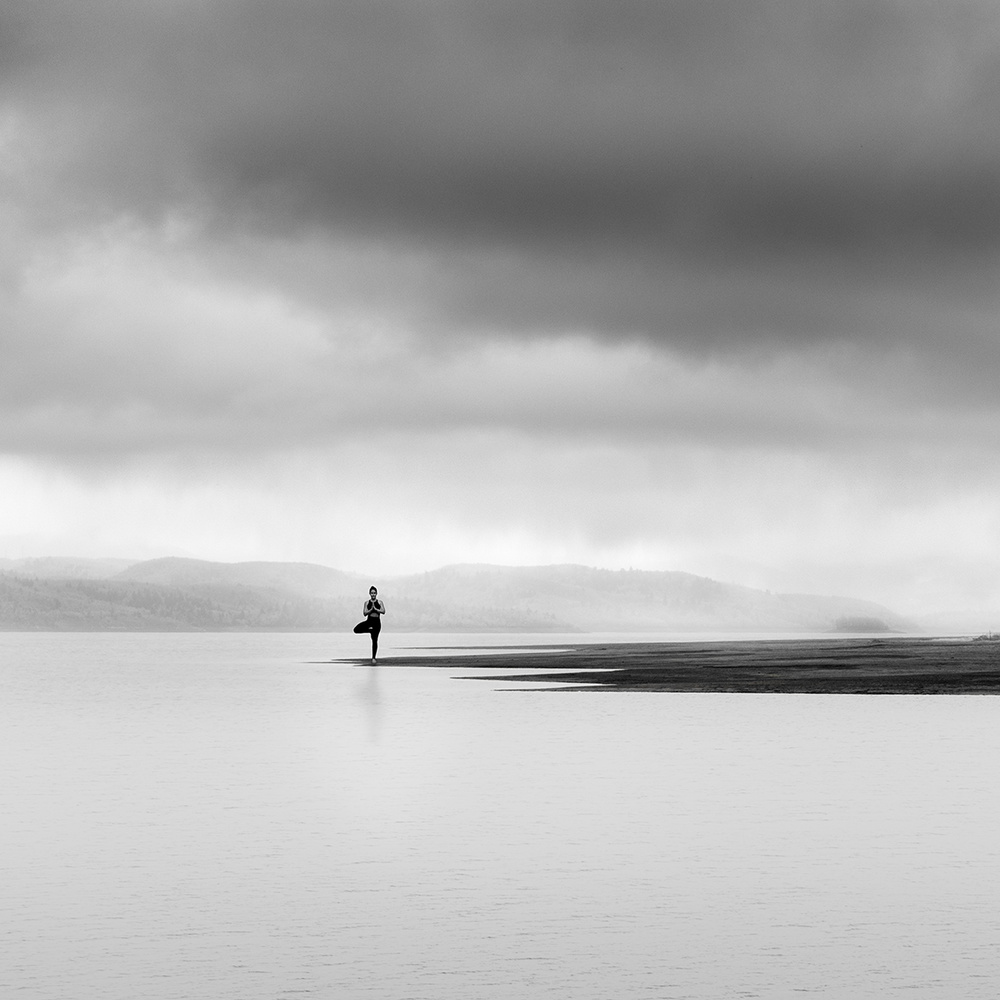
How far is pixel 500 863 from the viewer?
12.5 metres

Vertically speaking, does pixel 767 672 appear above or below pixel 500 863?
above

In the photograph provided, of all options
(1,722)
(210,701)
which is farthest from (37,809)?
(210,701)

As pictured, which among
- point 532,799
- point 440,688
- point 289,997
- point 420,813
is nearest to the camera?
point 289,997

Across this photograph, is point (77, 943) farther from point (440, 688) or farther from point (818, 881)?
point (440, 688)

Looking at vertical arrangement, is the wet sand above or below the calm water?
above

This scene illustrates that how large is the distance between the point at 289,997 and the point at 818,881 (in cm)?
494

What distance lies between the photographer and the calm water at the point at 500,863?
9000 millimetres

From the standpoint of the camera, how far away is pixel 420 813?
1537 cm

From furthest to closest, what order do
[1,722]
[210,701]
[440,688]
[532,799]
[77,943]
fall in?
[440,688] < [210,701] < [1,722] < [532,799] < [77,943]

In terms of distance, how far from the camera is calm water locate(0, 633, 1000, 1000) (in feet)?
29.5

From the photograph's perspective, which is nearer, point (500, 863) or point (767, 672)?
point (500, 863)

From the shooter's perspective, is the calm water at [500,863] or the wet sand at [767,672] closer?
the calm water at [500,863]

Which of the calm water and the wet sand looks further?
the wet sand

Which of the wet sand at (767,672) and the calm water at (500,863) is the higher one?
the wet sand at (767,672)
